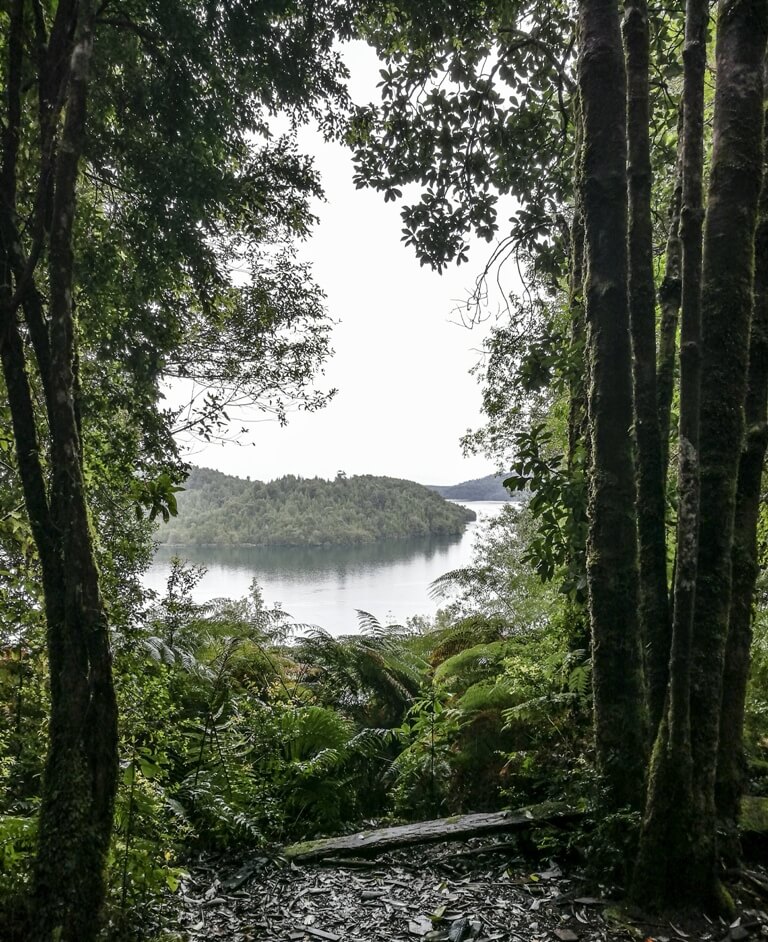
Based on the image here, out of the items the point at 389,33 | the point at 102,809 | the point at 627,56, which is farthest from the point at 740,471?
the point at 389,33

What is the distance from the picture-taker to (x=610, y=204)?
2.94 m

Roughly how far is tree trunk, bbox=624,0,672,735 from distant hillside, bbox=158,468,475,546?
15.5 meters

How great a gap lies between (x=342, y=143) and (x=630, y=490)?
424 centimetres

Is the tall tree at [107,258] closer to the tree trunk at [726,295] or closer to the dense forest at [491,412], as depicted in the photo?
the dense forest at [491,412]

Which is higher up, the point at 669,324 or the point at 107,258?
the point at 107,258

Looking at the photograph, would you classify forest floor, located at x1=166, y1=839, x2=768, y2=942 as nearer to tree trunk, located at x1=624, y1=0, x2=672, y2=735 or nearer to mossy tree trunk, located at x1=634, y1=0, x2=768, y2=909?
mossy tree trunk, located at x1=634, y1=0, x2=768, y2=909

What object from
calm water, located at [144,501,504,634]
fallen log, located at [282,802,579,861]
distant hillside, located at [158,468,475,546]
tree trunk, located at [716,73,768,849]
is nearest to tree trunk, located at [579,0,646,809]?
tree trunk, located at [716,73,768,849]

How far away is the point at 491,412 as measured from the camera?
552 cm

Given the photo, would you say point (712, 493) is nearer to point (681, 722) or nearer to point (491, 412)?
point (681, 722)

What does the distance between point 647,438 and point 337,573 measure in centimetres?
1542

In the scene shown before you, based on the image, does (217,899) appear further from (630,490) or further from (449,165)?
(449,165)

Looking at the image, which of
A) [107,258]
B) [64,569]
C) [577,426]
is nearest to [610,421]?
[577,426]

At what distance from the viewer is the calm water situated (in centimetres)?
1288

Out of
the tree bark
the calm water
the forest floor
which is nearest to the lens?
the tree bark
